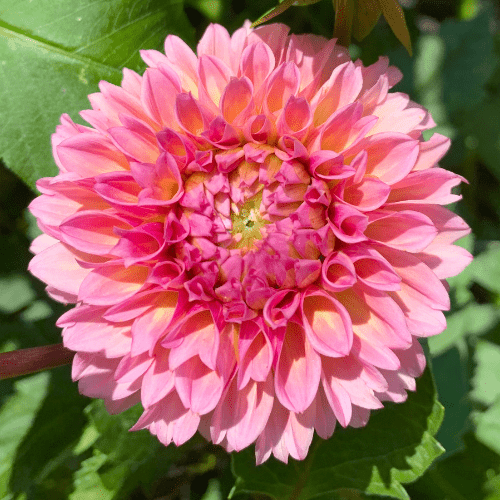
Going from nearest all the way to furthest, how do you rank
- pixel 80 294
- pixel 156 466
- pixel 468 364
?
pixel 80 294 → pixel 156 466 → pixel 468 364

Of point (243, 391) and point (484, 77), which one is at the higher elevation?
point (484, 77)

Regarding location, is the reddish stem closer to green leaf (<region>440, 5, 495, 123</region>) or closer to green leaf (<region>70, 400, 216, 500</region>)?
green leaf (<region>70, 400, 216, 500</region>)

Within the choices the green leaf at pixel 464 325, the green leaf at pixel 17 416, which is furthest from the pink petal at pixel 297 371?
the green leaf at pixel 17 416

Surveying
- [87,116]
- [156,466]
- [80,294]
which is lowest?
[156,466]

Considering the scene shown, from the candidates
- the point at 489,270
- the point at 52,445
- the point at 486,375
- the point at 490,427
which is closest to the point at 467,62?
the point at 489,270

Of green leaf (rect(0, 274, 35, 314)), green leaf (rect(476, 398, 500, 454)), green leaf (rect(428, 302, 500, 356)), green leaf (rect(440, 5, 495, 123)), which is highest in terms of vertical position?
green leaf (rect(440, 5, 495, 123))

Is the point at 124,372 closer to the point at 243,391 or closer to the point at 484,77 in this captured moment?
the point at 243,391

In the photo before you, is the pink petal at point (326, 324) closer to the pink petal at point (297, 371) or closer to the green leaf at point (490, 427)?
the pink petal at point (297, 371)

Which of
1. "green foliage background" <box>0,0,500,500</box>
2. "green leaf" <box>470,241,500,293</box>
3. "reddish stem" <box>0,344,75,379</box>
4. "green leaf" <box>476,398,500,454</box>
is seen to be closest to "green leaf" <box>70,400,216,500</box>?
"green foliage background" <box>0,0,500,500</box>

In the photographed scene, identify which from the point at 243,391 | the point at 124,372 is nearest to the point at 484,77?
the point at 243,391

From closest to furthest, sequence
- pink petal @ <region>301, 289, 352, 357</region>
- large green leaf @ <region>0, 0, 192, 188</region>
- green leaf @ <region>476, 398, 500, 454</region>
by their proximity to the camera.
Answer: pink petal @ <region>301, 289, 352, 357</region>, large green leaf @ <region>0, 0, 192, 188</region>, green leaf @ <region>476, 398, 500, 454</region>
